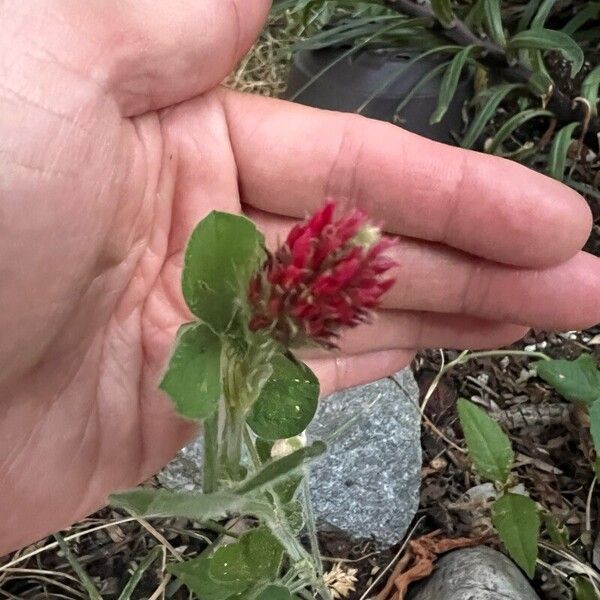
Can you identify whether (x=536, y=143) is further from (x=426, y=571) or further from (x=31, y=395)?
(x=31, y=395)

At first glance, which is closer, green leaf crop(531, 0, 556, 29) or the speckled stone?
the speckled stone

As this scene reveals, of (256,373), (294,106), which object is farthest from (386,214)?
(256,373)

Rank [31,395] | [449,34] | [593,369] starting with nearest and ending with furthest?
[31,395] < [593,369] < [449,34]

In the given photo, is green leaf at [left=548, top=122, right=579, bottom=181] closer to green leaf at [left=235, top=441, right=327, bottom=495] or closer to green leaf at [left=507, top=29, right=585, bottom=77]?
green leaf at [left=507, top=29, right=585, bottom=77]

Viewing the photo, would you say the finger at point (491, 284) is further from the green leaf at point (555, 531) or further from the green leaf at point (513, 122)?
the green leaf at point (513, 122)

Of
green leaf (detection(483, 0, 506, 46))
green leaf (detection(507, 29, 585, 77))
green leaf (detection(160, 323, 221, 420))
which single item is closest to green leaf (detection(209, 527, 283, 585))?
green leaf (detection(160, 323, 221, 420))

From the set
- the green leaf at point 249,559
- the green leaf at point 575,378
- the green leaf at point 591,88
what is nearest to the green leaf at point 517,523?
the green leaf at point 575,378
